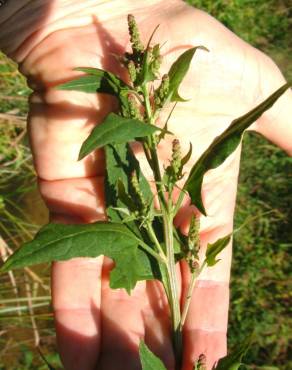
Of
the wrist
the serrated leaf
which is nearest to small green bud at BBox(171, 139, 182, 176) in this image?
the serrated leaf

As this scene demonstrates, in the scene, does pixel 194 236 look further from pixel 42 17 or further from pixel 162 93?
pixel 42 17

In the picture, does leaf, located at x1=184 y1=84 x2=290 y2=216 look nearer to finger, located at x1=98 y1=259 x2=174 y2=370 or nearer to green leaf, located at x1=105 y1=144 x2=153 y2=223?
green leaf, located at x1=105 y1=144 x2=153 y2=223

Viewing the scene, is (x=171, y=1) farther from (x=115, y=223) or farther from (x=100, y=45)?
(x=115, y=223)

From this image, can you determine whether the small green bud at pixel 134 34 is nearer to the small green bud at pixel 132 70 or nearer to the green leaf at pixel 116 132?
the small green bud at pixel 132 70

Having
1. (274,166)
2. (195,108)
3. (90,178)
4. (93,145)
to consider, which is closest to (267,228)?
(274,166)

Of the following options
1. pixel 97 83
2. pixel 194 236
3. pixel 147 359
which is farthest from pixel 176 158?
pixel 147 359
